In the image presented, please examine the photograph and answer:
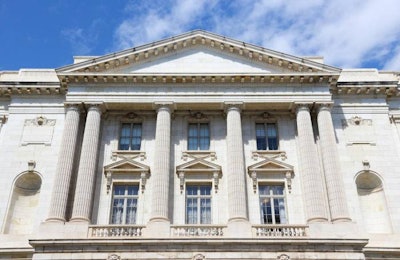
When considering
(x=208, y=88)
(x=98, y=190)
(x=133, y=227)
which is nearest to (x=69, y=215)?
(x=98, y=190)

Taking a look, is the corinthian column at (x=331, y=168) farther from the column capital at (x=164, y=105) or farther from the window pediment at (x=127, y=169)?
the window pediment at (x=127, y=169)

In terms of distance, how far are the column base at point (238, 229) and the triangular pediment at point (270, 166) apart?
12.9ft

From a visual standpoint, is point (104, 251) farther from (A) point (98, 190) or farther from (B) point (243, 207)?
(B) point (243, 207)

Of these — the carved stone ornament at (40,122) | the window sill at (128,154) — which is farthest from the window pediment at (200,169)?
the carved stone ornament at (40,122)

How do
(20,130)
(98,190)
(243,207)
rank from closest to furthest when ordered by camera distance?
(243,207) < (98,190) < (20,130)

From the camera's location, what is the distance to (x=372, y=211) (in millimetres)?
29188

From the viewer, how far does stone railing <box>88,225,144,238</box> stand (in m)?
25.9

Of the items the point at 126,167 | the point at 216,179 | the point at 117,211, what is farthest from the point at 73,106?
the point at 216,179

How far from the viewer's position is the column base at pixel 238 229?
1013 inches

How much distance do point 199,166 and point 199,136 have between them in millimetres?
2639

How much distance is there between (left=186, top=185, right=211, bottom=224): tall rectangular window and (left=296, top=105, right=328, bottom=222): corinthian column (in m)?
5.66

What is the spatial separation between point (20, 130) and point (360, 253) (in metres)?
21.7

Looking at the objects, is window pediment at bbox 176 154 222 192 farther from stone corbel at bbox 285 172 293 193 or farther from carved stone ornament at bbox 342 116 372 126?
carved stone ornament at bbox 342 116 372 126

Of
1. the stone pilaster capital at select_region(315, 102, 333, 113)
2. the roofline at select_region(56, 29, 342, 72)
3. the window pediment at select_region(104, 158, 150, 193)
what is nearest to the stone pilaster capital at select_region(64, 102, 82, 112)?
the roofline at select_region(56, 29, 342, 72)
